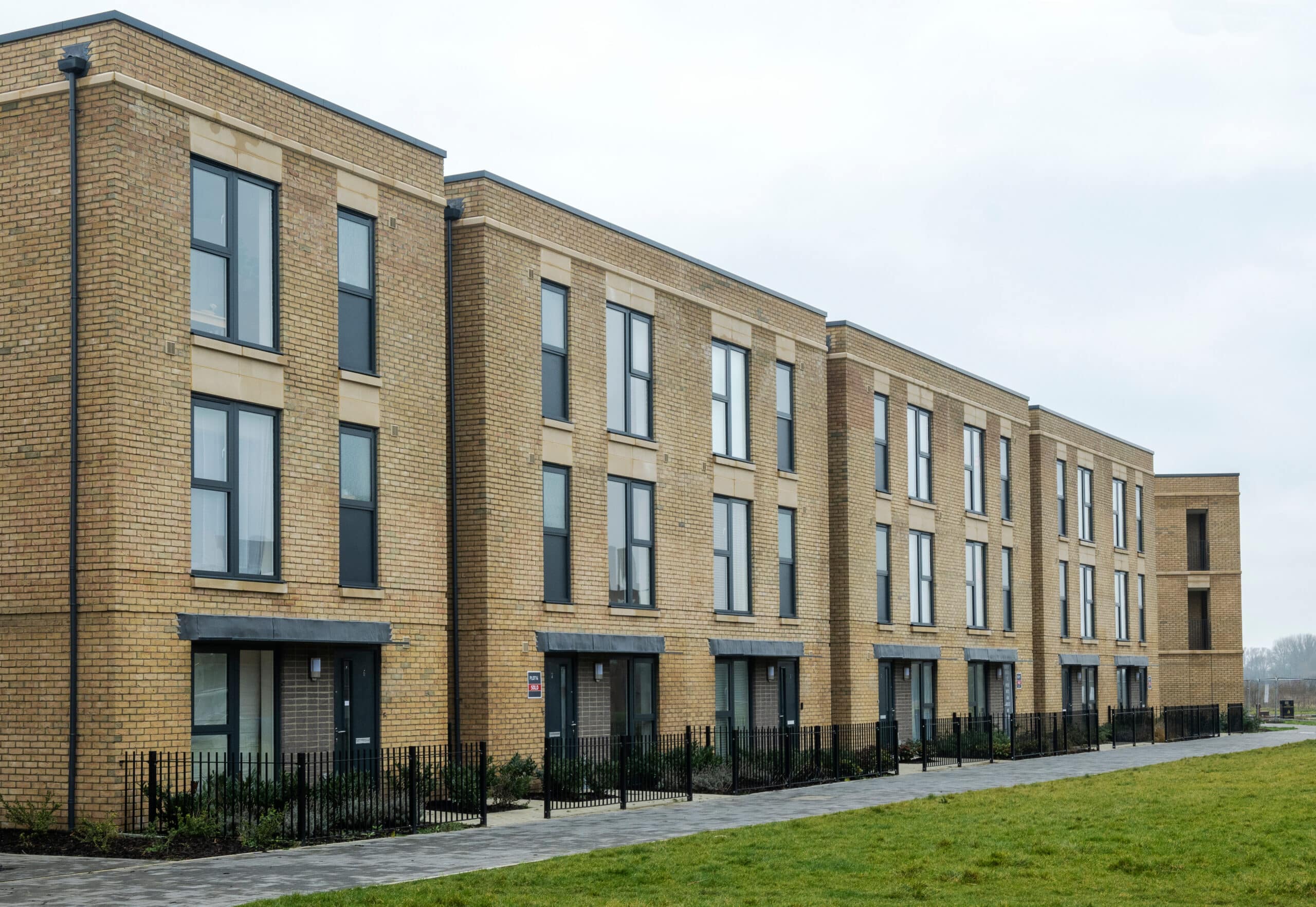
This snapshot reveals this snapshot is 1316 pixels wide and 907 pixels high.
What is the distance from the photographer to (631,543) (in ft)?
94.8

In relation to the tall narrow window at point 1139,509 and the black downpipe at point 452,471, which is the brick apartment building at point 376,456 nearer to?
the black downpipe at point 452,471

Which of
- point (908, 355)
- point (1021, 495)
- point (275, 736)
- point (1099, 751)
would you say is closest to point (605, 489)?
point (275, 736)

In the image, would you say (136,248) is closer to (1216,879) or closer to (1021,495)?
(1216,879)

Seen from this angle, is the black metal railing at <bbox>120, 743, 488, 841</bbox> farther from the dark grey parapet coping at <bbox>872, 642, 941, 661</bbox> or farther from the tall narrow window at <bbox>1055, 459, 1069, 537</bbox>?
the tall narrow window at <bbox>1055, 459, 1069, 537</bbox>

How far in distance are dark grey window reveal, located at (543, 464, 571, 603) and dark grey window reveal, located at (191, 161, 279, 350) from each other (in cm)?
659

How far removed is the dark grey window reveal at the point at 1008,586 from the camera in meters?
44.8

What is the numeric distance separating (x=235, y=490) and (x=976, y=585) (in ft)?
87.4

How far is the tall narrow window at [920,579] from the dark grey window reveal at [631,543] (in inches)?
456

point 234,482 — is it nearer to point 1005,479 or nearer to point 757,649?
point 757,649

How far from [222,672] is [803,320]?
18.0 meters

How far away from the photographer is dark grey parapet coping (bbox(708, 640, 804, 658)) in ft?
102

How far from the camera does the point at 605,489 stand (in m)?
28.1

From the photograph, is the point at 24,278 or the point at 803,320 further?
the point at 803,320

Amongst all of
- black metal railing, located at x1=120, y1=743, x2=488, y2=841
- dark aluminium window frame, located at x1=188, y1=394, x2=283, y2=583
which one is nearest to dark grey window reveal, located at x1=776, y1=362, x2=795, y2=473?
black metal railing, located at x1=120, y1=743, x2=488, y2=841
